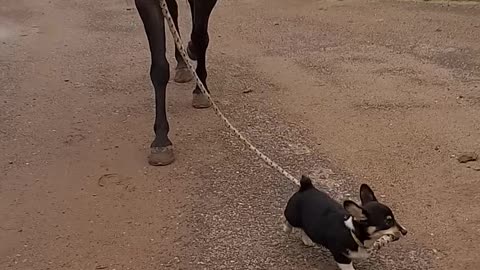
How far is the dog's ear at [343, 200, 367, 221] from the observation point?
281 centimetres

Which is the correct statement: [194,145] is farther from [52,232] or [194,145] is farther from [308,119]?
[52,232]

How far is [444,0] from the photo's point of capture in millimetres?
7551

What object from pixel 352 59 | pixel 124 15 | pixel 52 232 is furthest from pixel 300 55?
pixel 52 232

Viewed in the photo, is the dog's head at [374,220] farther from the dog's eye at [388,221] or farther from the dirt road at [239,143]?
the dirt road at [239,143]

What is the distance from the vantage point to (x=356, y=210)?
2.82 m

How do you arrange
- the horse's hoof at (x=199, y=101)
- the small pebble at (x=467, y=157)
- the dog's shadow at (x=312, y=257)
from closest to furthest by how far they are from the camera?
the dog's shadow at (x=312, y=257) → the small pebble at (x=467, y=157) → the horse's hoof at (x=199, y=101)

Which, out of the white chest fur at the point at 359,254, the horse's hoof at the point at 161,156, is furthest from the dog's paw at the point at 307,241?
the horse's hoof at the point at 161,156

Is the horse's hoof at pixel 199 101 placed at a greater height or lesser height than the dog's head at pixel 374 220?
lesser

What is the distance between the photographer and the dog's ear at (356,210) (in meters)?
2.81

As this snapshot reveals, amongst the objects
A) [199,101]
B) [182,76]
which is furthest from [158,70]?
[182,76]

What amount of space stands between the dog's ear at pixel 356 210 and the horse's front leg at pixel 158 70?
1.58m

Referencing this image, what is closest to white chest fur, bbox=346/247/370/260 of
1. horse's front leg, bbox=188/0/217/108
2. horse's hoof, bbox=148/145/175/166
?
horse's hoof, bbox=148/145/175/166

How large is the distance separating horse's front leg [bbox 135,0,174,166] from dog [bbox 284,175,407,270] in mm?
1100

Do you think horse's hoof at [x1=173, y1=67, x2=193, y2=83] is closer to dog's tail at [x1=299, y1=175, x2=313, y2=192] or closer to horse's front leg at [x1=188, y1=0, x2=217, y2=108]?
horse's front leg at [x1=188, y1=0, x2=217, y2=108]
